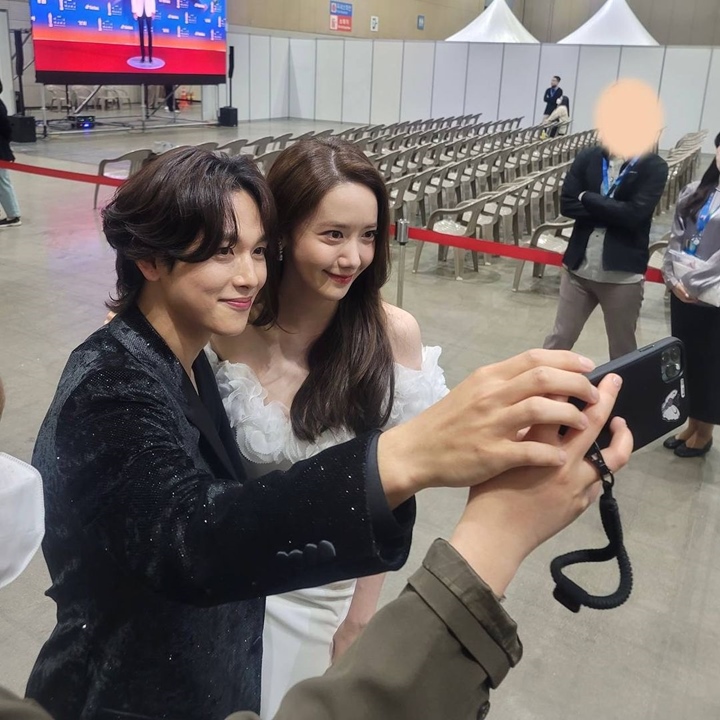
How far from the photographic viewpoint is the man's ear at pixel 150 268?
1.11 meters

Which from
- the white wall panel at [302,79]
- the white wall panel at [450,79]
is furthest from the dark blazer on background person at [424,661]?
the white wall panel at [302,79]

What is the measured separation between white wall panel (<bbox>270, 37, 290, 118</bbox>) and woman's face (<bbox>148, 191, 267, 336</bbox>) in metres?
23.1

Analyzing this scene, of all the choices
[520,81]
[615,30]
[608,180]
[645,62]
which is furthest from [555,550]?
[520,81]

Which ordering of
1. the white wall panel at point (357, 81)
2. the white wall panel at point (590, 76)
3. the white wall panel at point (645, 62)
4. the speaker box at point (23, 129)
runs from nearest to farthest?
the speaker box at point (23, 129)
the white wall panel at point (645, 62)
the white wall panel at point (590, 76)
the white wall panel at point (357, 81)

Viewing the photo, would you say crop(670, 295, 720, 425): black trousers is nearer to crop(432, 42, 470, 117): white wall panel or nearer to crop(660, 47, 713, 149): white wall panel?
crop(660, 47, 713, 149): white wall panel

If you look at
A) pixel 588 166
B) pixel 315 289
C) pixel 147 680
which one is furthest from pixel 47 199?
pixel 147 680

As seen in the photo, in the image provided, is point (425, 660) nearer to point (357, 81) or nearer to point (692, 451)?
point (692, 451)

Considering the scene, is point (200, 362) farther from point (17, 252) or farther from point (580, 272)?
point (17, 252)

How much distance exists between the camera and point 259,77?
22.2m

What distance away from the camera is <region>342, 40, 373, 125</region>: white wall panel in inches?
874

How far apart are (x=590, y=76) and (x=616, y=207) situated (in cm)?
1805

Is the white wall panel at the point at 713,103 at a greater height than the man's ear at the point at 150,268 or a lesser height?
greater

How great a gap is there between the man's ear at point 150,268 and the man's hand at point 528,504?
645 mm

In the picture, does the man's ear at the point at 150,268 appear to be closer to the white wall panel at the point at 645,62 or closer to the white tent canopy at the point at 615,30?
the white tent canopy at the point at 615,30
